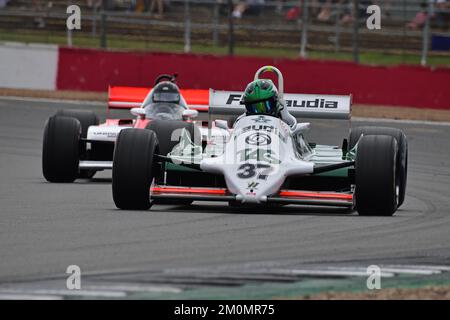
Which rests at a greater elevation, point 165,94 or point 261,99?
point 165,94

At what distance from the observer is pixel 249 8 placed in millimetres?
31203

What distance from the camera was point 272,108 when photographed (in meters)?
12.9

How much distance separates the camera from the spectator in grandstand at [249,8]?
102ft

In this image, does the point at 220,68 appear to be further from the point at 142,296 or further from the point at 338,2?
the point at 142,296

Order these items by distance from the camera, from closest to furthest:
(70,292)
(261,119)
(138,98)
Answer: (70,292), (261,119), (138,98)

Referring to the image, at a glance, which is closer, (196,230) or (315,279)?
(315,279)

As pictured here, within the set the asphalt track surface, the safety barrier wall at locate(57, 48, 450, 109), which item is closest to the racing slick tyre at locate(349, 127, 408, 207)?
→ the asphalt track surface

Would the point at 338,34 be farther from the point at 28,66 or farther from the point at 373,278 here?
the point at 373,278

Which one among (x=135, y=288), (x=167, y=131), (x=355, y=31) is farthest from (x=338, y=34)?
(x=135, y=288)

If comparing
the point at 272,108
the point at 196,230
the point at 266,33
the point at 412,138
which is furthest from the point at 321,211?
the point at 266,33

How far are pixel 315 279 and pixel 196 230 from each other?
2.45 m

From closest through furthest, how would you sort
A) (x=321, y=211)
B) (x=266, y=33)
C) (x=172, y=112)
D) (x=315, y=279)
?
(x=315, y=279)
(x=321, y=211)
(x=172, y=112)
(x=266, y=33)

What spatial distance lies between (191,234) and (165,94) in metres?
6.90

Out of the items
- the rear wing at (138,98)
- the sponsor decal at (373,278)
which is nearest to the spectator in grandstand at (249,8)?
the rear wing at (138,98)
